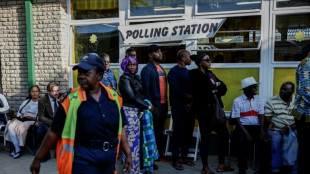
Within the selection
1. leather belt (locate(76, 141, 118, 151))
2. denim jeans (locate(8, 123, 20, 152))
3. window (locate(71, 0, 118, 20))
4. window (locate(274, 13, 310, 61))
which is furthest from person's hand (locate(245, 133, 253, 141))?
denim jeans (locate(8, 123, 20, 152))

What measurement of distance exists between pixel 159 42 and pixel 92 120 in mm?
4051

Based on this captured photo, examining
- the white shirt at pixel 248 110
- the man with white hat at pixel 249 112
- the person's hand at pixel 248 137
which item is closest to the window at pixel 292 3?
the man with white hat at pixel 249 112

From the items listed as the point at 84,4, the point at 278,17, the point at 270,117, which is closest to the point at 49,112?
the point at 84,4

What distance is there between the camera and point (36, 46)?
6586 millimetres

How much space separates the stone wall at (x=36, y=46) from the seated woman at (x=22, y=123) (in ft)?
2.04

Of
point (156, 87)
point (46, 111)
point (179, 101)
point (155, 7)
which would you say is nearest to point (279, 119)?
point (179, 101)

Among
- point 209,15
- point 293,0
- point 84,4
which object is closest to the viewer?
point 293,0

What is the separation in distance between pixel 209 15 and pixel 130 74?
98.1 inches

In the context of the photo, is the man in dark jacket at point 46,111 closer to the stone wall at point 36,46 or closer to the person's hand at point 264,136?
the stone wall at point 36,46

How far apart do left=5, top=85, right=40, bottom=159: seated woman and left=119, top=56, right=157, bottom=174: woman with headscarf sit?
2.71 meters

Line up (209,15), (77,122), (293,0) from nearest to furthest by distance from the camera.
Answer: (77,122), (293,0), (209,15)

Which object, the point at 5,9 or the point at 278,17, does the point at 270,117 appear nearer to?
the point at 278,17

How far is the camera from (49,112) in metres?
5.61

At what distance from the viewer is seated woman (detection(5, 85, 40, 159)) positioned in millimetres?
5734
